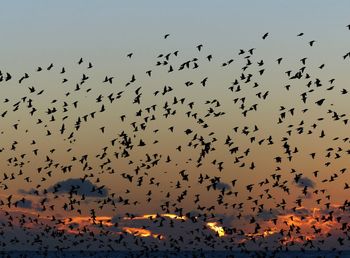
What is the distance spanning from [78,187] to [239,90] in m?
16.1

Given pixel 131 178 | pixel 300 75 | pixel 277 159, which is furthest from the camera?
pixel 131 178

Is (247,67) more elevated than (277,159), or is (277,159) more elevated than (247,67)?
(247,67)

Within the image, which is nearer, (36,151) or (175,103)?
(175,103)

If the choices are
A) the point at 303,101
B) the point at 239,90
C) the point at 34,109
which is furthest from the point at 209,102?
the point at 34,109

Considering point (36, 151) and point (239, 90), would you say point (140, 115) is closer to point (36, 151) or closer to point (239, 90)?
point (239, 90)

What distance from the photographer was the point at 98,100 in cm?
6034

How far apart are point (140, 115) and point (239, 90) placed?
707 cm

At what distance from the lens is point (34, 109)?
6594 cm

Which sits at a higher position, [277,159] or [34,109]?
[34,109]

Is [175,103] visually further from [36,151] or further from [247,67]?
[36,151]

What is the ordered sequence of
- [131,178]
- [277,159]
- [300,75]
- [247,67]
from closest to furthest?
[300,75], [247,67], [277,159], [131,178]

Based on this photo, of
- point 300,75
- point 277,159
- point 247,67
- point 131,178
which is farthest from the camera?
point 131,178

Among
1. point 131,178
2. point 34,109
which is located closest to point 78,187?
point 131,178

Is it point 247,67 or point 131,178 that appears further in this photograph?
point 131,178
